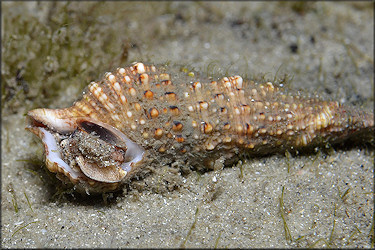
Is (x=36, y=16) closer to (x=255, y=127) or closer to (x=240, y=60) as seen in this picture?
(x=240, y=60)

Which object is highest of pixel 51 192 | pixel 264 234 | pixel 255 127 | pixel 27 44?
pixel 27 44

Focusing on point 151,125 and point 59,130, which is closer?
point 151,125

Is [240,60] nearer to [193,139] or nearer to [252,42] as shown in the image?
[252,42]

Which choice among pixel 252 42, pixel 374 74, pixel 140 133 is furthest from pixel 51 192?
pixel 374 74

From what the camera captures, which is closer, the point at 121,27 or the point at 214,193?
the point at 214,193

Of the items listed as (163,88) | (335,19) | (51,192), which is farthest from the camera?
(335,19)

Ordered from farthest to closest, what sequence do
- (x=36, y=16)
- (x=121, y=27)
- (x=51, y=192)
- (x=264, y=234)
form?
(x=121, y=27) → (x=36, y=16) → (x=51, y=192) → (x=264, y=234)

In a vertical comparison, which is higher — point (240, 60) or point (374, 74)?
point (240, 60)
